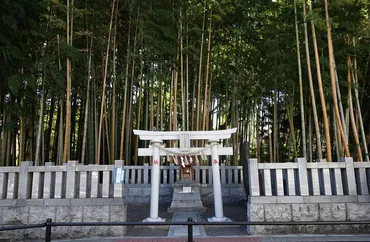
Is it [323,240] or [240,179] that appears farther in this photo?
[240,179]

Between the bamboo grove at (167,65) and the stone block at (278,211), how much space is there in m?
1.51

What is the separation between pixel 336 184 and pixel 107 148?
611 cm

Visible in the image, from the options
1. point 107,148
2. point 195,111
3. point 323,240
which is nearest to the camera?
point 323,240

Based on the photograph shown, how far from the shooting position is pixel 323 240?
392 centimetres

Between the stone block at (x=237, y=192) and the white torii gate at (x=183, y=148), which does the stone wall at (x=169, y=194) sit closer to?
the stone block at (x=237, y=192)

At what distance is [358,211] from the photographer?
Result: 4371 millimetres

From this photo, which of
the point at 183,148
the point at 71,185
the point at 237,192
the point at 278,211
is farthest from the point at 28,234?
the point at 237,192

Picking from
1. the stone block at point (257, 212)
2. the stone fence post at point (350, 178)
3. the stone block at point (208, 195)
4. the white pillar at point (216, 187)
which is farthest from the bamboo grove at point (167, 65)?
the white pillar at point (216, 187)

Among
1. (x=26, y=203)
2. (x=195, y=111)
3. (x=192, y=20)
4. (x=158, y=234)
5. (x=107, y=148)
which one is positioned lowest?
(x=158, y=234)

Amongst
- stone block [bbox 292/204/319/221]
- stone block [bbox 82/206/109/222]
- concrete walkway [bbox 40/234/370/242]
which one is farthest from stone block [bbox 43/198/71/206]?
stone block [bbox 292/204/319/221]

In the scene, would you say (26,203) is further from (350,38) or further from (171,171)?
(350,38)

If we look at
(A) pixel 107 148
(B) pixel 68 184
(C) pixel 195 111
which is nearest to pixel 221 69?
(C) pixel 195 111

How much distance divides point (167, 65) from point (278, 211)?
17.6 feet

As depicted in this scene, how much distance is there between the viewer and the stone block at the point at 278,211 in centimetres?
435
